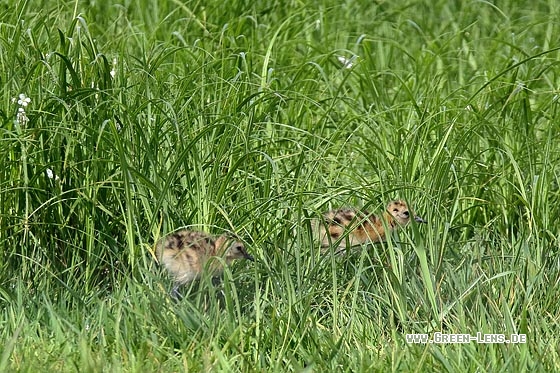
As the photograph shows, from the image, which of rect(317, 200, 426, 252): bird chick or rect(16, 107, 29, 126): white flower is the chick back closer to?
rect(317, 200, 426, 252): bird chick

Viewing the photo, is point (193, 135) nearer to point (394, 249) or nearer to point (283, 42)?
point (394, 249)

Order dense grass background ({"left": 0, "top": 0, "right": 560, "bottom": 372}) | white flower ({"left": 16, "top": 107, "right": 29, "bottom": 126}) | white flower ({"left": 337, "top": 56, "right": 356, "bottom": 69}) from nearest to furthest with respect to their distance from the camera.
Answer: dense grass background ({"left": 0, "top": 0, "right": 560, "bottom": 372}) → white flower ({"left": 16, "top": 107, "right": 29, "bottom": 126}) → white flower ({"left": 337, "top": 56, "right": 356, "bottom": 69})

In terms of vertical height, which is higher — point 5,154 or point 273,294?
point 5,154

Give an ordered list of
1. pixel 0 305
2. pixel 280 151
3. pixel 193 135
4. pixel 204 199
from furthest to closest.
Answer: pixel 280 151 → pixel 193 135 → pixel 204 199 → pixel 0 305

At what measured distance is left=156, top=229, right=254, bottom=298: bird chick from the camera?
480cm

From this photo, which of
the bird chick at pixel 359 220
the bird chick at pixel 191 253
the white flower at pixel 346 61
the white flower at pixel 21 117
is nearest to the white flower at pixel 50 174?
the white flower at pixel 21 117

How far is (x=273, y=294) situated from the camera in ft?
15.1

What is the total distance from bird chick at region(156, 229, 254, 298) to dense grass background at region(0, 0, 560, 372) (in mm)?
71

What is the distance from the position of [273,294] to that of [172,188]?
0.90 meters

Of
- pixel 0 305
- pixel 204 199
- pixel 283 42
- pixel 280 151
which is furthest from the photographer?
pixel 283 42

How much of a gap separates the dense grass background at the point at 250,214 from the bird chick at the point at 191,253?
0.23 ft

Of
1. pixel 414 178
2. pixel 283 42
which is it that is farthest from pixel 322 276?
pixel 283 42

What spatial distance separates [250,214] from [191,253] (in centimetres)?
38

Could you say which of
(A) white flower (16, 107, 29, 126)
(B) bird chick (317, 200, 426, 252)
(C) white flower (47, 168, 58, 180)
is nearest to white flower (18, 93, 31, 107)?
(A) white flower (16, 107, 29, 126)
